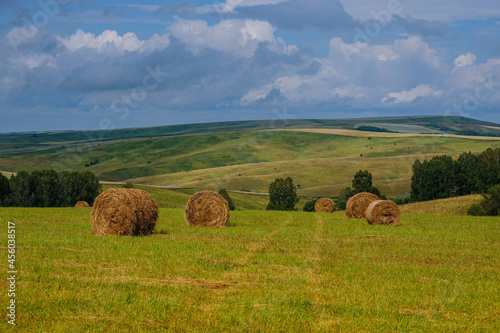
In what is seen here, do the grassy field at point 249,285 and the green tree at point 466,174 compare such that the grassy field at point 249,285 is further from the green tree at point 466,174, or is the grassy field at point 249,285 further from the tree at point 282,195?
the tree at point 282,195

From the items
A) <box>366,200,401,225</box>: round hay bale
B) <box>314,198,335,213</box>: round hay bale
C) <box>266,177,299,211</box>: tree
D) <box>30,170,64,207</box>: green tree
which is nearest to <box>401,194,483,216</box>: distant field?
<box>314,198,335,213</box>: round hay bale

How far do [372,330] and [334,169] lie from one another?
6456 inches

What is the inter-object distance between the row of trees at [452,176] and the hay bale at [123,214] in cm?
6604

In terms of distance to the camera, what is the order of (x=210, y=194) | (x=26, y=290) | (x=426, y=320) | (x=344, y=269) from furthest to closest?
(x=210, y=194) → (x=344, y=269) → (x=26, y=290) → (x=426, y=320)

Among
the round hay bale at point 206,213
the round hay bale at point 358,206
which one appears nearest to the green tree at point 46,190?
the round hay bale at point 358,206

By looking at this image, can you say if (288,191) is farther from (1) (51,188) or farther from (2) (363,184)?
(1) (51,188)

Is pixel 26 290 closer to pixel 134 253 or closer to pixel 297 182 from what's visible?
pixel 134 253

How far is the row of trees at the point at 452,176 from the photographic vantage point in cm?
7869

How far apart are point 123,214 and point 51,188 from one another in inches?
2823

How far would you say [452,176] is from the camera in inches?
3425

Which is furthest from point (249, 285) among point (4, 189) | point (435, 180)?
point (4, 189)

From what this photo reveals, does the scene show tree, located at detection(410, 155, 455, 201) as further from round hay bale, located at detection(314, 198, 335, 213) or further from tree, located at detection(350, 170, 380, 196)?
round hay bale, located at detection(314, 198, 335, 213)

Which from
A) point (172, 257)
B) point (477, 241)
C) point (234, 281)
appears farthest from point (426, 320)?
point (477, 241)

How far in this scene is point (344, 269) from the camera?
15438mm
